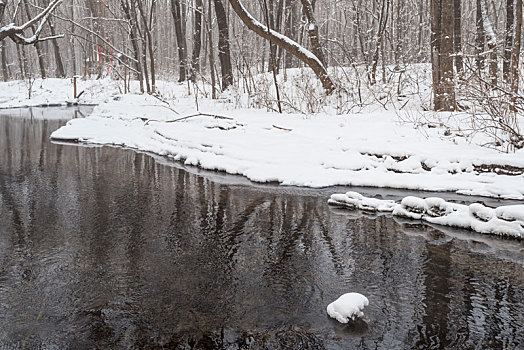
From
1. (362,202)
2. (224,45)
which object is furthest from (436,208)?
(224,45)

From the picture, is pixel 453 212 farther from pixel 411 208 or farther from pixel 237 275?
pixel 237 275

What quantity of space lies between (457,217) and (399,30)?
57.4ft

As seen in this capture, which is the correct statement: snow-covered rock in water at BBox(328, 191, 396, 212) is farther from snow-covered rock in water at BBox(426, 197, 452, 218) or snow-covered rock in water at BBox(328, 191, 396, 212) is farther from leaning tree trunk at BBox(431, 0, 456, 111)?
leaning tree trunk at BBox(431, 0, 456, 111)

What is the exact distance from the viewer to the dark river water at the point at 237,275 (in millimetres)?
3354

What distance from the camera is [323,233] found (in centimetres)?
563

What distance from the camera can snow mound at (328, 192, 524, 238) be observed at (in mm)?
5516

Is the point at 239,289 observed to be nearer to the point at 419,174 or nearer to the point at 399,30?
the point at 419,174

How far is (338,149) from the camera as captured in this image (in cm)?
905

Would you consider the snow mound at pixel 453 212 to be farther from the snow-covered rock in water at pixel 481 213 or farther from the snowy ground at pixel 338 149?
the snowy ground at pixel 338 149

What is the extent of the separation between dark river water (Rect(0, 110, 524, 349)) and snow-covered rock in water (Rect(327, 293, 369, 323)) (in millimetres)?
73

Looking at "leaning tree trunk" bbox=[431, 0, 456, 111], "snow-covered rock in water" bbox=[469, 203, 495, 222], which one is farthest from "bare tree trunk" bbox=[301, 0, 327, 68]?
"snow-covered rock in water" bbox=[469, 203, 495, 222]

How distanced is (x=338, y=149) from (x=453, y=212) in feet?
11.0

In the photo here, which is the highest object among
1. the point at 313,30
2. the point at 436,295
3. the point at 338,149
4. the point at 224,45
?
the point at 224,45

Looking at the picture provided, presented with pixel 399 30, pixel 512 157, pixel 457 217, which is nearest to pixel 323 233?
pixel 457 217
